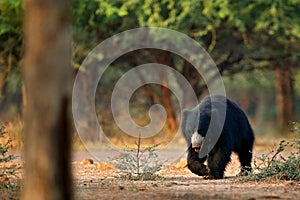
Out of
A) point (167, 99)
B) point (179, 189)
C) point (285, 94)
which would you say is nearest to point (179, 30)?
point (167, 99)

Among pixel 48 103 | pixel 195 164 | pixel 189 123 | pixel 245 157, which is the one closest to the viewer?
pixel 48 103

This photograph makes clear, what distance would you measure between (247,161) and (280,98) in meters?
14.8

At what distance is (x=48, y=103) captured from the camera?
4438 millimetres

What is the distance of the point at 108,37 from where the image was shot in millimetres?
20594

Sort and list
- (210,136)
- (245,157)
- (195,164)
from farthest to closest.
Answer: (245,157), (195,164), (210,136)

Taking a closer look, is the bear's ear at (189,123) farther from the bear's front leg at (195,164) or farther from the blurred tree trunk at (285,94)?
the blurred tree trunk at (285,94)

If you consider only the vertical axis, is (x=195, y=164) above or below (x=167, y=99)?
below

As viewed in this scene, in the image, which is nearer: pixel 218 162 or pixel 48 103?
pixel 48 103

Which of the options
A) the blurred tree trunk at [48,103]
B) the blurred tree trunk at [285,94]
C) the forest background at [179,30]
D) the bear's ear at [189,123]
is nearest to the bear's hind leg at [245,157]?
the bear's ear at [189,123]

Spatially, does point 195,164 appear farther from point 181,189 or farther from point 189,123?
point 181,189

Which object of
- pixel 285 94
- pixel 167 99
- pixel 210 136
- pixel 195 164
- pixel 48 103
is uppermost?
pixel 285 94

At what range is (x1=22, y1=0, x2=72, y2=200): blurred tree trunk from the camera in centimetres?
442

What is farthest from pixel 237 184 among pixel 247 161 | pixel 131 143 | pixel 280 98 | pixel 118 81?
pixel 280 98

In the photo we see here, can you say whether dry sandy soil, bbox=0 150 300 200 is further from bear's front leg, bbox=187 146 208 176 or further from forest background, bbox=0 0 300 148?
forest background, bbox=0 0 300 148
